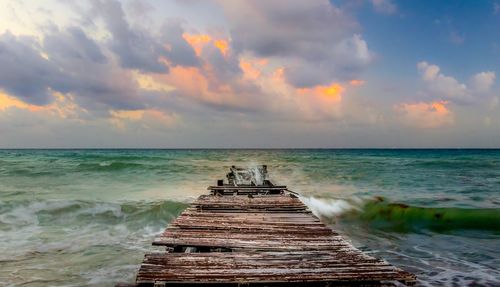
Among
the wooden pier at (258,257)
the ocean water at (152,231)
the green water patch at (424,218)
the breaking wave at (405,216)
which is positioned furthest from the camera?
the breaking wave at (405,216)

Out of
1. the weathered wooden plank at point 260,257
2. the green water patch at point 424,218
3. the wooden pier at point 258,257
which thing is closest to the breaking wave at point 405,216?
the green water patch at point 424,218

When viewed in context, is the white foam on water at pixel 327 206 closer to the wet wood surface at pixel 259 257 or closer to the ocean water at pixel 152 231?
the ocean water at pixel 152 231

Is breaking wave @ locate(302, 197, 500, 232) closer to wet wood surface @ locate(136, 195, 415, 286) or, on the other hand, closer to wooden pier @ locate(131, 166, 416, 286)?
wooden pier @ locate(131, 166, 416, 286)

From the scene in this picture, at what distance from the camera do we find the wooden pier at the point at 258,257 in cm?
434

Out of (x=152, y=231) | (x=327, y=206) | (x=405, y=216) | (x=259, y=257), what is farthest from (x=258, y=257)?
(x=327, y=206)

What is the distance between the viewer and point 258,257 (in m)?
5.20

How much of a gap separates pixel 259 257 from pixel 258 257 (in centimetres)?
1

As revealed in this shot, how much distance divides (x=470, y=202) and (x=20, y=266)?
22.8 m

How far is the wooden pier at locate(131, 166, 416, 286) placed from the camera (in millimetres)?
4336

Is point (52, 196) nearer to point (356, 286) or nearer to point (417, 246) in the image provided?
point (417, 246)

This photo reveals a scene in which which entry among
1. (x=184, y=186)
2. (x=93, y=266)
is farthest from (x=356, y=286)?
(x=184, y=186)

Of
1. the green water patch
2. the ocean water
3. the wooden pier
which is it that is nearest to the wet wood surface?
the wooden pier

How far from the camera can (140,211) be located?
17859 mm

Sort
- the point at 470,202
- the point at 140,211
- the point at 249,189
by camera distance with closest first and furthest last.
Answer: the point at 249,189
the point at 140,211
the point at 470,202
